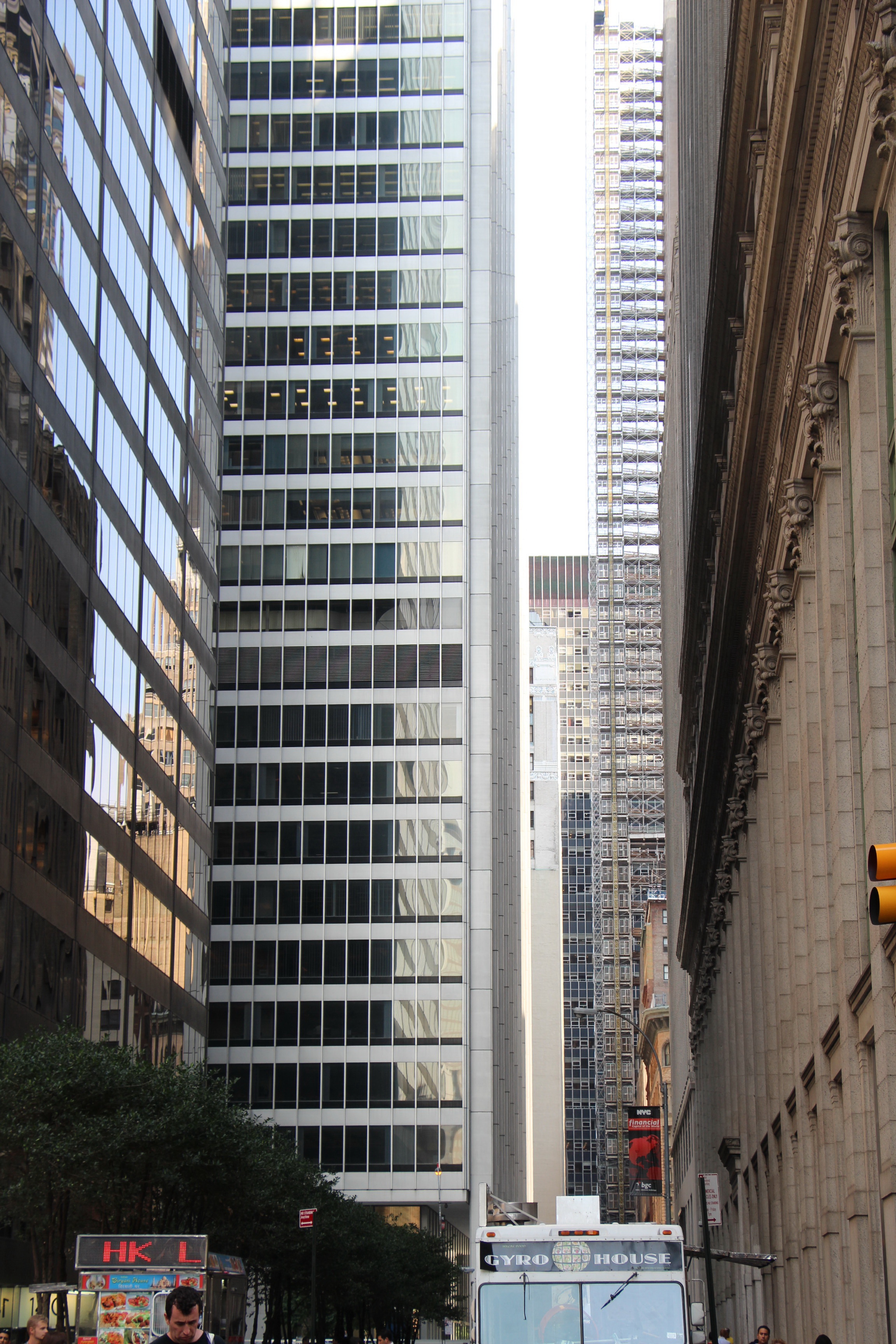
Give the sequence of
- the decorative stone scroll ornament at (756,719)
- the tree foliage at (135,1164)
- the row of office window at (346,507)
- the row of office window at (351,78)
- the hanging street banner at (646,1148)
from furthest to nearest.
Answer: the row of office window at (351,78) → the row of office window at (346,507) → the hanging street banner at (646,1148) → the tree foliage at (135,1164) → the decorative stone scroll ornament at (756,719)

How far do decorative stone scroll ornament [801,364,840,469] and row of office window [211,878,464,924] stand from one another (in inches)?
2689


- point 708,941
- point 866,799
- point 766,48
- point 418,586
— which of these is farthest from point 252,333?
point 866,799

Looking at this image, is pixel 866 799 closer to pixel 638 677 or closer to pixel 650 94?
pixel 638 677

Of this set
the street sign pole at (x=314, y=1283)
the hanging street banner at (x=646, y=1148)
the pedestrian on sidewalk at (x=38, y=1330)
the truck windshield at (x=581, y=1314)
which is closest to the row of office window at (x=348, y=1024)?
the hanging street banner at (x=646, y=1148)

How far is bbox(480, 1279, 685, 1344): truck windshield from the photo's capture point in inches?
701

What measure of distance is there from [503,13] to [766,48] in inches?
4586

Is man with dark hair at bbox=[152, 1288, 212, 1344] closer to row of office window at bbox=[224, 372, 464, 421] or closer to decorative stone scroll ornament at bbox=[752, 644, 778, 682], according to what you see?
decorative stone scroll ornament at bbox=[752, 644, 778, 682]

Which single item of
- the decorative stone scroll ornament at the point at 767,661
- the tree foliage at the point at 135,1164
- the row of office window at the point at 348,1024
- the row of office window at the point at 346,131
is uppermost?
the row of office window at the point at 346,131

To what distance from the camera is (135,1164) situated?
40188 mm

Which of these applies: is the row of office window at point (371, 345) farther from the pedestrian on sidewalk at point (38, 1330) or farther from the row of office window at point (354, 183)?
the pedestrian on sidewalk at point (38, 1330)

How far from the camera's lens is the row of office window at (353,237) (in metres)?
103

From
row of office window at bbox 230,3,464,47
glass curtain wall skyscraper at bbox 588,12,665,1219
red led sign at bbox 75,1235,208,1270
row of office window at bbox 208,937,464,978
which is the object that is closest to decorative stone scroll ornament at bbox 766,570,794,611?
red led sign at bbox 75,1235,208,1270

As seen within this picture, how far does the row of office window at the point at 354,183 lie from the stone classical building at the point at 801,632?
1910 inches

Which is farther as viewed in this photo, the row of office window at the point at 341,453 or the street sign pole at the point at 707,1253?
the row of office window at the point at 341,453
